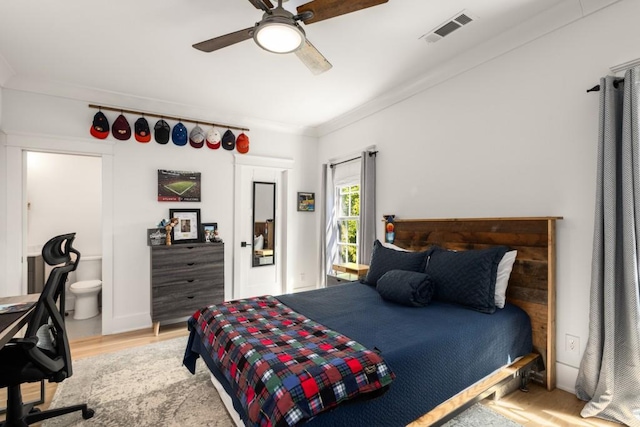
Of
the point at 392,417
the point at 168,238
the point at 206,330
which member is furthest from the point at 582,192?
the point at 168,238

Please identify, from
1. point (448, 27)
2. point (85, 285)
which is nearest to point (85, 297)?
point (85, 285)

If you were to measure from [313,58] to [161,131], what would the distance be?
2.42 metres

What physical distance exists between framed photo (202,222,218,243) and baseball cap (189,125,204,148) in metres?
1.01

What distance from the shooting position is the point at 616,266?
193cm

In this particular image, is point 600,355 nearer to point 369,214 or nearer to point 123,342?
point 369,214

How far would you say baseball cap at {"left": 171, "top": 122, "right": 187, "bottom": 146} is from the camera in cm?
388

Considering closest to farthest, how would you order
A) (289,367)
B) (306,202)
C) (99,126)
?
(289,367) → (99,126) → (306,202)

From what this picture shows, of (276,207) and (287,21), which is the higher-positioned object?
(287,21)

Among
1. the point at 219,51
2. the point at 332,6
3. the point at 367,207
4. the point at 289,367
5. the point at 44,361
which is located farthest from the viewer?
the point at 367,207

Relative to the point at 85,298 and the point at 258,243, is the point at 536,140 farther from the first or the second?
the point at 85,298

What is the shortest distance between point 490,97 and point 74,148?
Answer: 4171mm

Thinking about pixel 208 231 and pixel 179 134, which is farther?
pixel 208 231

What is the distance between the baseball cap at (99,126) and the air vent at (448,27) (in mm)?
3358

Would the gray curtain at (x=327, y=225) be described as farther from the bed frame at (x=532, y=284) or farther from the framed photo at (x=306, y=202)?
the bed frame at (x=532, y=284)
